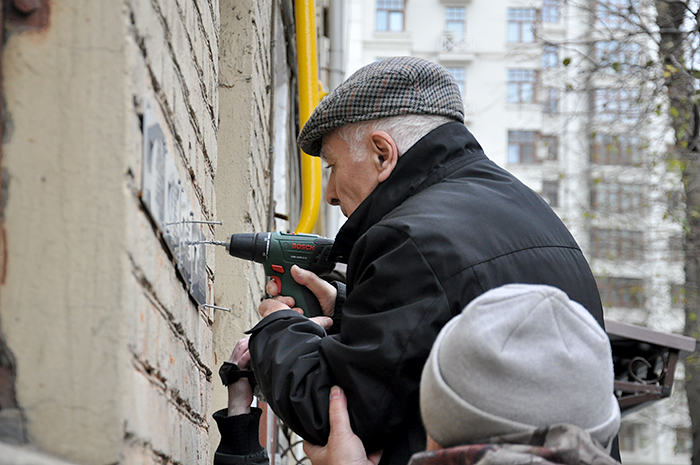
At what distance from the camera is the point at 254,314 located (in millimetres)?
3041

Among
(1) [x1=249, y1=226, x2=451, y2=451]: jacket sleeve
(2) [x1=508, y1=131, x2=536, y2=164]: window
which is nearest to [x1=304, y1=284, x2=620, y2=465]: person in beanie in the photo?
(1) [x1=249, y1=226, x2=451, y2=451]: jacket sleeve

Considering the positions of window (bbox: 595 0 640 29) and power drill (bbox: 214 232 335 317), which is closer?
power drill (bbox: 214 232 335 317)

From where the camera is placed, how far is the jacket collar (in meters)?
1.86

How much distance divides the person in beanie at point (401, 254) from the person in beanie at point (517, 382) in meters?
0.35

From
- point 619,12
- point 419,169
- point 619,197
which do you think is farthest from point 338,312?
point 619,197

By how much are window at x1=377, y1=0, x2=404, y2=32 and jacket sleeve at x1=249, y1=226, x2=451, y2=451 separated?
2990 centimetres

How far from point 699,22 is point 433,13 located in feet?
80.8

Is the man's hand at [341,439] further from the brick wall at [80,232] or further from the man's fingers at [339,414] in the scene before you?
the brick wall at [80,232]

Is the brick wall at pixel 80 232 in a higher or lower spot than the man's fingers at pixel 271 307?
higher

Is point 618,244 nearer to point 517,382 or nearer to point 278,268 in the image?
point 278,268

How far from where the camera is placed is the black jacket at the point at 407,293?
151 centimetres

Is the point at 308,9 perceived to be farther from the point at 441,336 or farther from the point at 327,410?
the point at 441,336

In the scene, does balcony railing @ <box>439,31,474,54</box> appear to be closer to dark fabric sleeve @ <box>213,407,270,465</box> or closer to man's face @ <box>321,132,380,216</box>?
man's face @ <box>321,132,380,216</box>

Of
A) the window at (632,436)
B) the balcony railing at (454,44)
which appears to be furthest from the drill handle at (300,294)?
the balcony railing at (454,44)
